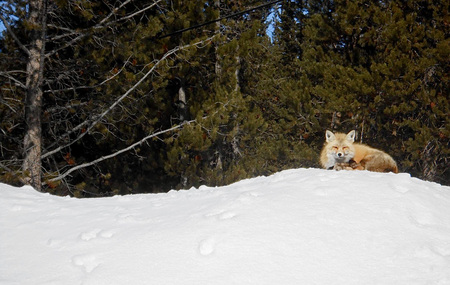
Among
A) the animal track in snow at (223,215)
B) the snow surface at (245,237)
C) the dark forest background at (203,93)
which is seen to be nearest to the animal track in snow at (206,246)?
the snow surface at (245,237)

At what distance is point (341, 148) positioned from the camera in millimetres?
5797

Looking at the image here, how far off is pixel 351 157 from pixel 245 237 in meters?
3.55

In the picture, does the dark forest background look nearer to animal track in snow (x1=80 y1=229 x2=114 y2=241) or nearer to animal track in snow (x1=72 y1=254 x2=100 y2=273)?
animal track in snow (x1=80 y1=229 x2=114 y2=241)

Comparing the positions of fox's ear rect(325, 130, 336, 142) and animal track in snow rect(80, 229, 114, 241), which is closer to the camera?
animal track in snow rect(80, 229, 114, 241)

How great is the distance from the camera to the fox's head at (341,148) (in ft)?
19.0

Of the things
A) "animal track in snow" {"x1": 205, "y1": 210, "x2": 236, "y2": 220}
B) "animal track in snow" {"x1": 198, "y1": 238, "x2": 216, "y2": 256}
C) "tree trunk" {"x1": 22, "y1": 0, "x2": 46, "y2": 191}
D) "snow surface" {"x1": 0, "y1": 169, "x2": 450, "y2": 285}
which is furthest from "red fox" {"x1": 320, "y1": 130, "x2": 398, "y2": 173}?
"tree trunk" {"x1": 22, "y1": 0, "x2": 46, "y2": 191}

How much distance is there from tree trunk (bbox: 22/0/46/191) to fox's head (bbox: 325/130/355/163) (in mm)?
4969

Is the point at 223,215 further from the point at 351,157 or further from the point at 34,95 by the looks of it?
the point at 34,95

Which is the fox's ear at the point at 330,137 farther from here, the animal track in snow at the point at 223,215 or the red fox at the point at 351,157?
the animal track in snow at the point at 223,215

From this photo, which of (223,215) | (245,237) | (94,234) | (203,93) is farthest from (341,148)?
(203,93)

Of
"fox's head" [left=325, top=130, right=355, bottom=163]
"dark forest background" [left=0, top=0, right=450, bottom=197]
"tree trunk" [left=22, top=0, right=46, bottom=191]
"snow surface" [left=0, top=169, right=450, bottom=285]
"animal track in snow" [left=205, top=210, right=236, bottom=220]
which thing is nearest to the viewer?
"snow surface" [left=0, top=169, right=450, bottom=285]

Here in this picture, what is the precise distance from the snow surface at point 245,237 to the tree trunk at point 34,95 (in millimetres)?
2698

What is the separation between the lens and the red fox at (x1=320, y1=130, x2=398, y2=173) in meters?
5.55

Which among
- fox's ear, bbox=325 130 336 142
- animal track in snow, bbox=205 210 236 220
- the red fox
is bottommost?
the red fox
